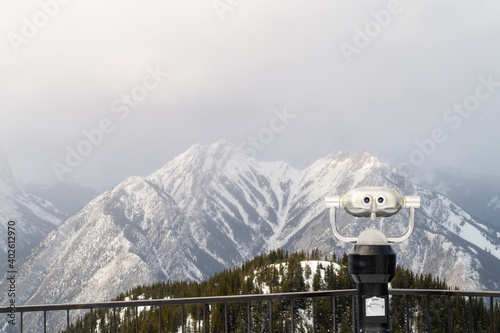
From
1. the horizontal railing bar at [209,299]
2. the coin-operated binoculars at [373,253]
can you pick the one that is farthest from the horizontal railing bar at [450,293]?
the coin-operated binoculars at [373,253]

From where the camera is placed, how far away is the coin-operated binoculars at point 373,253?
334 cm

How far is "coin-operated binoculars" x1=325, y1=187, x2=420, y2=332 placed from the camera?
3.34 meters

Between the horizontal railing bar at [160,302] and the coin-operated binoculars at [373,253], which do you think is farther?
the horizontal railing bar at [160,302]

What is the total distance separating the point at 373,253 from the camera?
338 centimetres

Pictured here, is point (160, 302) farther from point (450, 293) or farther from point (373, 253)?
point (450, 293)

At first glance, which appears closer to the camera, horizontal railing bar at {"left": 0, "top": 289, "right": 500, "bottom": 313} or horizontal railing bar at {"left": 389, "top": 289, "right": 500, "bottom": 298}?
horizontal railing bar at {"left": 0, "top": 289, "right": 500, "bottom": 313}

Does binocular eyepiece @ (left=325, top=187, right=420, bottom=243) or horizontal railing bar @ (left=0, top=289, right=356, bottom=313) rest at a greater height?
binocular eyepiece @ (left=325, top=187, right=420, bottom=243)

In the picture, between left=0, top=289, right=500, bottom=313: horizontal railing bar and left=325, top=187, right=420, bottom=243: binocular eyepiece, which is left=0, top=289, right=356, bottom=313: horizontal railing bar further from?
left=325, top=187, right=420, bottom=243: binocular eyepiece

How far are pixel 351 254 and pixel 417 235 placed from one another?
19283cm

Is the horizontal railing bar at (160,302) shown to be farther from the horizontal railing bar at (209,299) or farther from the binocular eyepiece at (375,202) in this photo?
the binocular eyepiece at (375,202)

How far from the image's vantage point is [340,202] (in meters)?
3.45

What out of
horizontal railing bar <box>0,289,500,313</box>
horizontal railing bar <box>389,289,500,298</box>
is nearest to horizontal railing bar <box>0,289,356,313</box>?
horizontal railing bar <box>0,289,500,313</box>

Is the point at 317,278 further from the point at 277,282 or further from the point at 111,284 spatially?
the point at 111,284

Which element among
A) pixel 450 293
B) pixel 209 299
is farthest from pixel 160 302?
pixel 450 293
